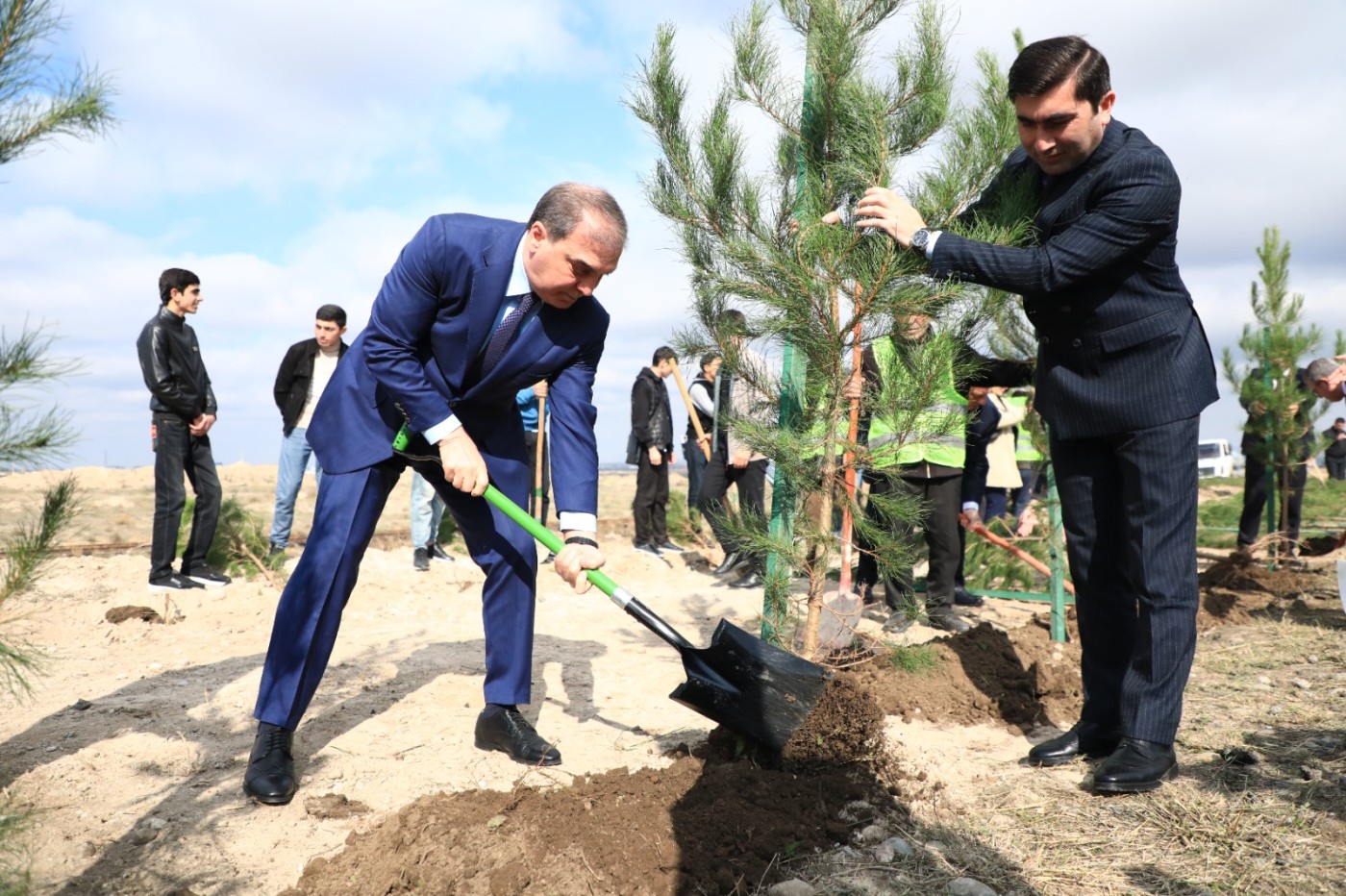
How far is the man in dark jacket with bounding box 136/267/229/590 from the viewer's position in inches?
235

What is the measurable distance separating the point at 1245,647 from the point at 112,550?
778 centimetres

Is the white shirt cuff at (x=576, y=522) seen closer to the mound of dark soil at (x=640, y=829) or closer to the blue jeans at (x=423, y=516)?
the mound of dark soil at (x=640, y=829)

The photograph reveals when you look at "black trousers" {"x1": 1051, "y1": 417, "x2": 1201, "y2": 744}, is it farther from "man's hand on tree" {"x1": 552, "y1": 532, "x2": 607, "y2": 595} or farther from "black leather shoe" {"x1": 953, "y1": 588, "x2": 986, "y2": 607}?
"black leather shoe" {"x1": 953, "y1": 588, "x2": 986, "y2": 607}

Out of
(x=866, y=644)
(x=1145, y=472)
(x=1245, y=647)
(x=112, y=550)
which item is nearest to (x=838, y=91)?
(x=1145, y=472)

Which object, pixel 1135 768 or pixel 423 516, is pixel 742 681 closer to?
pixel 1135 768

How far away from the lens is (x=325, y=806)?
2707 millimetres

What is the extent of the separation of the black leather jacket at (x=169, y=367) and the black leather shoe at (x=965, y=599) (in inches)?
197

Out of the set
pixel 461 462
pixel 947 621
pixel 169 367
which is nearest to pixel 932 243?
pixel 461 462

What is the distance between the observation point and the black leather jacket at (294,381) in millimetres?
6906

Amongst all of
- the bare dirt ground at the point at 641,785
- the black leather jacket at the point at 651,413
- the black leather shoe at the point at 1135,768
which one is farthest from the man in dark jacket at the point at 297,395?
the black leather shoe at the point at 1135,768

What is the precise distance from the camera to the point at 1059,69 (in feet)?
8.46

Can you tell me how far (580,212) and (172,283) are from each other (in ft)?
14.4

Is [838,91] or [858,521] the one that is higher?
[838,91]

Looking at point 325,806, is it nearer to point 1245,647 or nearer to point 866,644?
point 866,644
